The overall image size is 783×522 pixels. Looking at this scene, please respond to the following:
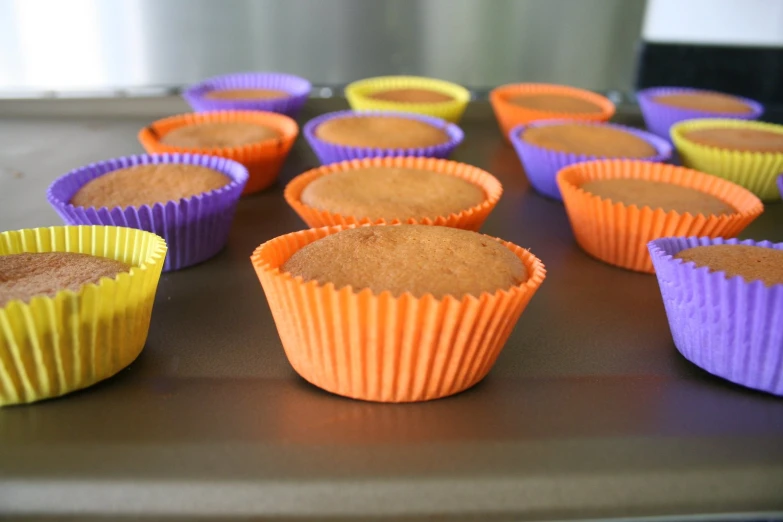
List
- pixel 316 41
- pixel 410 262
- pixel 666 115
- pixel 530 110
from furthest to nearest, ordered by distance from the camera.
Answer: pixel 316 41
pixel 666 115
pixel 530 110
pixel 410 262

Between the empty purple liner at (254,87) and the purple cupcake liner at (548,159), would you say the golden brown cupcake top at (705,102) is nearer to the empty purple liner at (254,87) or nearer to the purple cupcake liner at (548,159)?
the purple cupcake liner at (548,159)

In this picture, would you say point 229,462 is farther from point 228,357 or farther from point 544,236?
point 544,236

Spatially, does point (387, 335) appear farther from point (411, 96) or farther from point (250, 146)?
point (411, 96)

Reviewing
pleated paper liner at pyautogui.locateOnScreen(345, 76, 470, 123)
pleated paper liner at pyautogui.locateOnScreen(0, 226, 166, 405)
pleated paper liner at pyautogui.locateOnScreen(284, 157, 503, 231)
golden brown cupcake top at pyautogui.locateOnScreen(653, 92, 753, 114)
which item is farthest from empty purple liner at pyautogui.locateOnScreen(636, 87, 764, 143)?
pleated paper liner at pyautogui.locateOnScreen(0, 226, 166, 405)

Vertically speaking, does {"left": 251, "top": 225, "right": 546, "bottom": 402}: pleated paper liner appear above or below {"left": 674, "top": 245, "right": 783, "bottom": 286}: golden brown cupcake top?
below

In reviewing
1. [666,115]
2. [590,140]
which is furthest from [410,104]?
[666,115]

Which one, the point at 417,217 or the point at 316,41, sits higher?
the point at 316,41

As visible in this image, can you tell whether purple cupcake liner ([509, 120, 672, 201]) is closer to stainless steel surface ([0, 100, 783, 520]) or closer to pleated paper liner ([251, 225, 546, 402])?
stainless steel surface ([0, 100, 783, 520])
